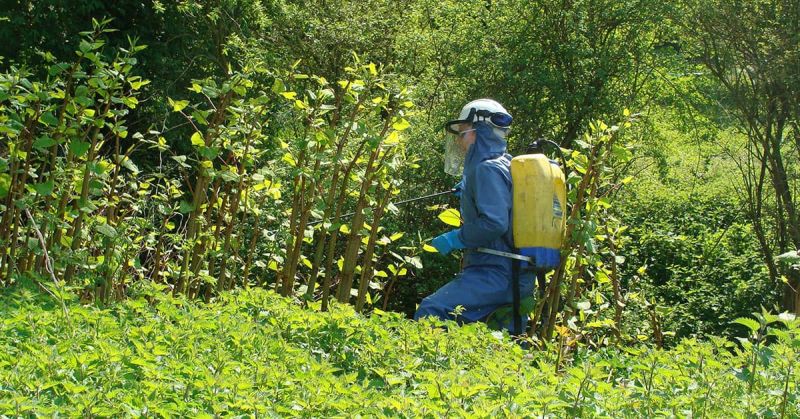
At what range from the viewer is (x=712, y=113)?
45.0ft

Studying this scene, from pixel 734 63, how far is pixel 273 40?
8479mm

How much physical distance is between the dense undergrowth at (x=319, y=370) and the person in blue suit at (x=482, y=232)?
1.39 meters

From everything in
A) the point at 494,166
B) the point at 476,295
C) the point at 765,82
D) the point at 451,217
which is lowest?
the point at 476,295

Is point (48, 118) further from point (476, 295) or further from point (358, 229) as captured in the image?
point (476, 295)

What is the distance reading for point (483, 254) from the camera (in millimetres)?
6695

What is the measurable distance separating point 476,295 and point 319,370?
2865 millimetres

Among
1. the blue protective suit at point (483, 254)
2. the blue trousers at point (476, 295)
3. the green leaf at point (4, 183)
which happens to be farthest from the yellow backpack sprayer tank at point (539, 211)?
the green leaf at point (4, 183)

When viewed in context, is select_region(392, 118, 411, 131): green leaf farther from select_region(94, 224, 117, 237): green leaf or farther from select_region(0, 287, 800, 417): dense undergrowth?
select_region(94, 224, 117, 237): green leaf


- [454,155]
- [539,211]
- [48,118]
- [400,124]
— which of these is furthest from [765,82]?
[48,118]

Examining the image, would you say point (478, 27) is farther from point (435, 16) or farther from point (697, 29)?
point (435, 16)

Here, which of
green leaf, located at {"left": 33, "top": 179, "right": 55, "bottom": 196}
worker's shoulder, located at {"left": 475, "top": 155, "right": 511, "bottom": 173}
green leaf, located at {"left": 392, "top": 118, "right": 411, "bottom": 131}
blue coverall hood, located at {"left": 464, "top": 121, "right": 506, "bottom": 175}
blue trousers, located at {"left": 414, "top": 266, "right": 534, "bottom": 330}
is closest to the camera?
green leaf, located at {"left": 33, "top": 179, "right": 55, "bottom": 196}

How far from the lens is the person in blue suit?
21.4ft

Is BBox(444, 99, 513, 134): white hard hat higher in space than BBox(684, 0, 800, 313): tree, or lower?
lower

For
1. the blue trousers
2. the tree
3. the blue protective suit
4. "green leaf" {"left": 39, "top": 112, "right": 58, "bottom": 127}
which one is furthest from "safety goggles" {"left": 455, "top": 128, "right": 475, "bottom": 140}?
the tree
